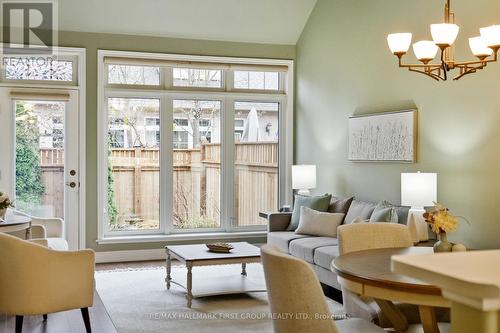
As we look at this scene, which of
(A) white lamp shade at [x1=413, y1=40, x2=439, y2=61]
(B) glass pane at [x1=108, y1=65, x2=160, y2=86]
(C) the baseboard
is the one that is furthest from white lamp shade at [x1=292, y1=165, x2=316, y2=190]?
(A) white lamp shade at [x1=413, y1=40, x2=439, y2=61]

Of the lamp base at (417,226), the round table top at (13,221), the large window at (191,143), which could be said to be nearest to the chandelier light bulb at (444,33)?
the lamp base at (417,226)

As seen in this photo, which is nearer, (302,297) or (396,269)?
(396,269)

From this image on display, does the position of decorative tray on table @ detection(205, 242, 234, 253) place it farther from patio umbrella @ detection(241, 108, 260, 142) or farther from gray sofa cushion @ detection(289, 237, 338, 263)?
patio umbrella @ detection(241, 108, 260, 142)

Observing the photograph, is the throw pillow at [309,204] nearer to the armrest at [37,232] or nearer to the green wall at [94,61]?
the green wall at [94,61]

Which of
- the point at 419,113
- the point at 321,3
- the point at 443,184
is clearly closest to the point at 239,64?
the point at 321,3

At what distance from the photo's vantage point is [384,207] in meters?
5.09

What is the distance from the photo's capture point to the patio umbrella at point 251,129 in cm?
755

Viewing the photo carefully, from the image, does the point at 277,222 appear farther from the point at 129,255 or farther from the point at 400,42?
the point at 400,42

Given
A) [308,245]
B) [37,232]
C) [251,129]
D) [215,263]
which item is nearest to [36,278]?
[215,263]

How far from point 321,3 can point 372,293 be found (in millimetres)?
5082

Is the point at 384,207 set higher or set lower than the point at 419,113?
lower

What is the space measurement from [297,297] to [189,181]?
513 cm

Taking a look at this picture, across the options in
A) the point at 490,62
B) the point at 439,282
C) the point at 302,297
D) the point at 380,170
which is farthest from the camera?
the point at 380,170

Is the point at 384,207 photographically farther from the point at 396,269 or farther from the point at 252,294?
the point at 396,269
